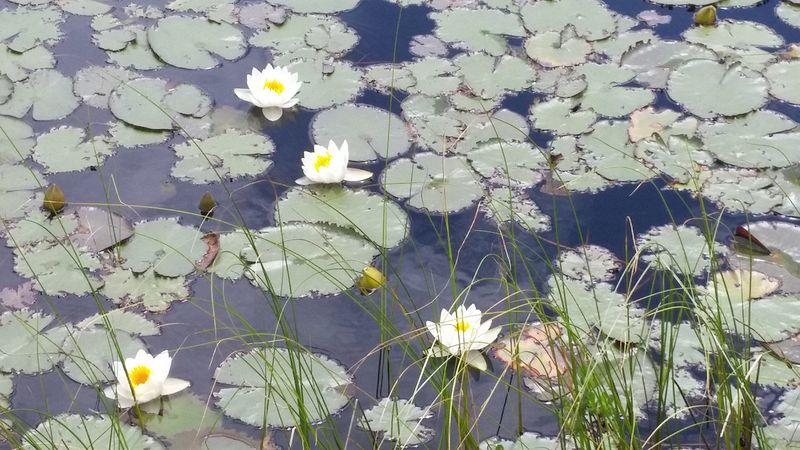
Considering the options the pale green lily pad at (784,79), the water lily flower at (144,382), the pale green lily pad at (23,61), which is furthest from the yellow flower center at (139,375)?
the pale green lily pad at (784,79)

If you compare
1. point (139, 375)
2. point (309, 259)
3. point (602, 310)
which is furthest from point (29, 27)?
point (602, 310)

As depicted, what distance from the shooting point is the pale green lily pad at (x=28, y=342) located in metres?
2.72

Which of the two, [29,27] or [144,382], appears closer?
[144,382]

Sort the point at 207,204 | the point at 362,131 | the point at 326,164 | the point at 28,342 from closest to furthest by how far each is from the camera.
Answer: the point at 28,342
the point at 207,204
the point at 326,164
the point at 362,131

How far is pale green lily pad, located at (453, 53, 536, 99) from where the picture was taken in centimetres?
386

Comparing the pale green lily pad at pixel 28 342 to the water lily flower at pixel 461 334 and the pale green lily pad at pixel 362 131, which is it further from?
the pale green lily pad at pixel 362 131

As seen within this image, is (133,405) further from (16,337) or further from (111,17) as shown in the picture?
(111,17)

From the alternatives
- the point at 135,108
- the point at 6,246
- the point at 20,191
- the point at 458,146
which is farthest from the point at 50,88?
the point at 458,146

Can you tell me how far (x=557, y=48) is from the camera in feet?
13.4

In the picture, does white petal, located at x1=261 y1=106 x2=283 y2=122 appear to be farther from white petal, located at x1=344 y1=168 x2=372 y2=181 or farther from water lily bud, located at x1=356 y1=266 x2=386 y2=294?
water lily bud, located at x1=356 y1=266 x2=386 y2=294

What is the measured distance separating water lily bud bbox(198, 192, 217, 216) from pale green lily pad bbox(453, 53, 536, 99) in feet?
3.99

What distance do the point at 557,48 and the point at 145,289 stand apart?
6.85 ft

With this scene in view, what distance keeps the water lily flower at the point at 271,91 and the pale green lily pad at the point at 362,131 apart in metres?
0.15

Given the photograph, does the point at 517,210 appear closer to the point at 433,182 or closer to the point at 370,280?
the point at 433,182
